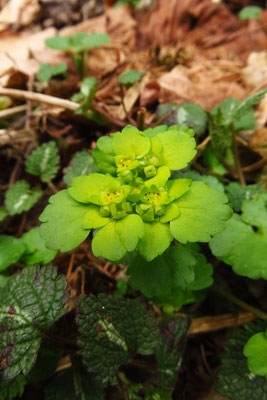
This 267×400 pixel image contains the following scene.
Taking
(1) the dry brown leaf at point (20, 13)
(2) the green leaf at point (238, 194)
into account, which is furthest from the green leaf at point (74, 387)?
(1) the dry brown leaf at point (20, 13)

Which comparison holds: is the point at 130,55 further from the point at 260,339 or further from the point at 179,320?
the point at 260,339

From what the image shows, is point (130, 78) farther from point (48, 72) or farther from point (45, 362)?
point (45, 362)

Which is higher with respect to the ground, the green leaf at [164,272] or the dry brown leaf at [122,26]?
the dry brown leaf at [122,26]

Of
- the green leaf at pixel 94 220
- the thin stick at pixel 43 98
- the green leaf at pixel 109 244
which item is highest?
the thin stick at pixel 43 98

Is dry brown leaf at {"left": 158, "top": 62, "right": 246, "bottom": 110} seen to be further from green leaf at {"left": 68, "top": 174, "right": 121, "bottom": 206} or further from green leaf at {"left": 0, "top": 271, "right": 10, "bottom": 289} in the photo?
green leaf at {"left": 0, "top": 271, "right": 10, "bottom": 289}

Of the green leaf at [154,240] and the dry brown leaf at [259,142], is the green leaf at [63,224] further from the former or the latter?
the dry brown leaf at [259,142]

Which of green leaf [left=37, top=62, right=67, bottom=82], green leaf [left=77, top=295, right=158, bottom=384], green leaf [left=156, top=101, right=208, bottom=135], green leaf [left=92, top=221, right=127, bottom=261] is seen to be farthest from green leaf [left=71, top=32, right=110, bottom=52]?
green leaf [left=77, top=295, right=158, bottom=384]
